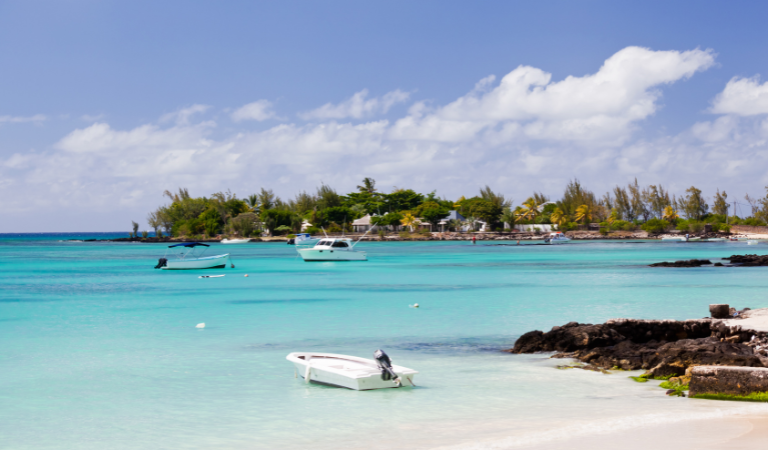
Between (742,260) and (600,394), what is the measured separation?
4302cm

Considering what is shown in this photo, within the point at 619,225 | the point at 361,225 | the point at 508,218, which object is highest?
the point at 508,218

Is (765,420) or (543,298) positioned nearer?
(765,420)

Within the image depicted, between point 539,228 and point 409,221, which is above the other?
point 409,221

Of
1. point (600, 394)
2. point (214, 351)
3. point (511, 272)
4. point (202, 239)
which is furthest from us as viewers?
point (202, 239)

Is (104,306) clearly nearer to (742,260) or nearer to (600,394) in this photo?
(600,394)

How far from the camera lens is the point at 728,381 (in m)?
8.70

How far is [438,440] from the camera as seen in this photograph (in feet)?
24.9

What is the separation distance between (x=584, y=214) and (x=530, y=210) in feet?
36.0

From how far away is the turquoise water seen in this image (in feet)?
26.8

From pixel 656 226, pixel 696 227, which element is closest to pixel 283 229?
pixel 656 226

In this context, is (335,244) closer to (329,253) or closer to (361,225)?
(329,253)

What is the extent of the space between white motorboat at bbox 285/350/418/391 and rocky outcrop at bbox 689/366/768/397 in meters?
3.85

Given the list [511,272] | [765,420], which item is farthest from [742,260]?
[765,420]

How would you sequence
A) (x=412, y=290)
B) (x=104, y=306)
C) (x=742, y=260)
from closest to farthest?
(x=104, y=306), (x=412, y=290), (x=742, y=260)
